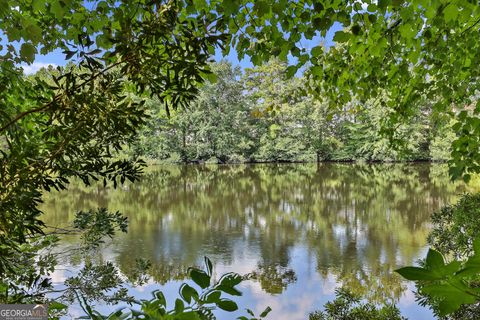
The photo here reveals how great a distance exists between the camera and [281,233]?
34.3 ft

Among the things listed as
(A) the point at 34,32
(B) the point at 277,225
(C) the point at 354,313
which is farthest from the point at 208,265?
(B) the point at 277,225

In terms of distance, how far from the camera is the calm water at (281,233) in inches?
270

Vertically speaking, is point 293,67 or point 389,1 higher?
point 389,1

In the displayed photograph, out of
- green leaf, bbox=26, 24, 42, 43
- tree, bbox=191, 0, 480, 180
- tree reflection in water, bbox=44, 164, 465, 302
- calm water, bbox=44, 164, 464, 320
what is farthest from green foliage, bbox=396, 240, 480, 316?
tree reflection in water, bbox=44, 164, 465, 302

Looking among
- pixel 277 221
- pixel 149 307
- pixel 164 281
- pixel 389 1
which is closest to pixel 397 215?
pixel 277 221

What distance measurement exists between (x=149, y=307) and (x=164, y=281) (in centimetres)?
685

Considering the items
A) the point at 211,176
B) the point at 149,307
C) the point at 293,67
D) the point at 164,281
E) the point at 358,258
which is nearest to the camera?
the point at 149,307

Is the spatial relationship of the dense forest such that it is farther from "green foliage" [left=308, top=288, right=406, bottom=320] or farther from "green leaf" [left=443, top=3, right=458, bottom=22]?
"green leaf" [left=443, top=3, right=458, bottom=22]

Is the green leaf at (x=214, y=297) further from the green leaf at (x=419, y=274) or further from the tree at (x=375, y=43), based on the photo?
the tree at (x=375, y=43)

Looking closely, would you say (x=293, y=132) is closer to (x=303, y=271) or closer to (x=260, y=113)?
(x=303, y=271)

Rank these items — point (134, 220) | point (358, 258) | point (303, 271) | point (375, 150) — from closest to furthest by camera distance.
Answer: point (303, 271) → point (358, 258) → point (134, 220) → point (375, 150)

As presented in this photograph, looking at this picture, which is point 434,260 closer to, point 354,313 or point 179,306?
point 179,306

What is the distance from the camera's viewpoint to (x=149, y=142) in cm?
3180

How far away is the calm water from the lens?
6.87m
